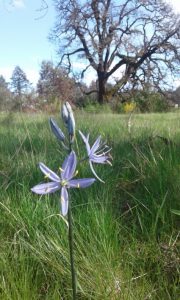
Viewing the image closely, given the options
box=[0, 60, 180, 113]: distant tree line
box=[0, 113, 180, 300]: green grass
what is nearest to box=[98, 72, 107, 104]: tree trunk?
box=[0, 60, 180, 113]: distant tree line

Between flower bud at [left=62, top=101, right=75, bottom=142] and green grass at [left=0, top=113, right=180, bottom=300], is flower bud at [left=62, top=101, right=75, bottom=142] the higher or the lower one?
the higher one

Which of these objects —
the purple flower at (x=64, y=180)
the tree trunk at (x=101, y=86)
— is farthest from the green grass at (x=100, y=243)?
the tree trunk at (x=101, y=86)

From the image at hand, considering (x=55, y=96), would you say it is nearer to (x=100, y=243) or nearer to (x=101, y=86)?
(x=100, y=243)

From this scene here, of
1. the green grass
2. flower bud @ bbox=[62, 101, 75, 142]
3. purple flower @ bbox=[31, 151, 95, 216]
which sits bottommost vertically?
the green grass

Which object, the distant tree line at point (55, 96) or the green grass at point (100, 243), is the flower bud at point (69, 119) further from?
the distant tree line at point (55, 96)

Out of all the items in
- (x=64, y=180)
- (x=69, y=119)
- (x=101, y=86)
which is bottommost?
(x=64, y=180)

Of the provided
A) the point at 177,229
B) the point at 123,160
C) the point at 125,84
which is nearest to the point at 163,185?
the point at 177,229

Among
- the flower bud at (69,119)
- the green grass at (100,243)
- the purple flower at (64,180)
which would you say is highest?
the flower bud at (69,119)

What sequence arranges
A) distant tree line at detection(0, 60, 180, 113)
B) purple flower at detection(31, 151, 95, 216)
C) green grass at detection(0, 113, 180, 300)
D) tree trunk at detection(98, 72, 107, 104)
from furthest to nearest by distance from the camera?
1. tree trunk at detection(98, 72, 107, 104)
2. distant tree line at detection(0, 60, 180, 113)
3. green grass at detection(0, 113, 180, 300)
4. purple flower at detection(31, 151, 95, 216)

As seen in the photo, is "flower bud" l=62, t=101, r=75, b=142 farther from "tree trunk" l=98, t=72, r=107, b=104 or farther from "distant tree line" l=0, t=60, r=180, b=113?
"tree trunk" l=98, t=72, r=107, b=104

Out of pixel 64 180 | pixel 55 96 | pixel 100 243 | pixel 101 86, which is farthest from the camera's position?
pixel 101 86

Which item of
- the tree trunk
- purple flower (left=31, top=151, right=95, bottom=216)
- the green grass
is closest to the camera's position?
purple flower (left=31, top=151, right=95, bottom=216)

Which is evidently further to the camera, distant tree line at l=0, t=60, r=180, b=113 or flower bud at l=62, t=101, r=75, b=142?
distant tree line at l=0, t=60, r=180, b=113

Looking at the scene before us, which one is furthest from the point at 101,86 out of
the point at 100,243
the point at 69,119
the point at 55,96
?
the point at 69,119
